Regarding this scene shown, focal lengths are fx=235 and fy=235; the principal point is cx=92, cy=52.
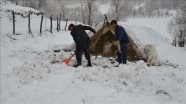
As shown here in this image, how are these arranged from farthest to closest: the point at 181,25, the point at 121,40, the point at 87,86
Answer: the point at 181,25, the point at 121,40, the point at 87,86

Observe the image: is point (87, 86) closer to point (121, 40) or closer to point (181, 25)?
point (121, 40)

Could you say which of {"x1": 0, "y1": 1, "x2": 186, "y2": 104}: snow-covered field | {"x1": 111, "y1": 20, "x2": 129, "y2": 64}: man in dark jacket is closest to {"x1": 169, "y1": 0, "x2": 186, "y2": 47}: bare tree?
{"x1": 111, "y1": 20, "x2": 129, "y2": 64}: man in dark jacket

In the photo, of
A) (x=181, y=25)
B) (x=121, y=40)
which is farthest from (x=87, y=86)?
(x=181, y=25)

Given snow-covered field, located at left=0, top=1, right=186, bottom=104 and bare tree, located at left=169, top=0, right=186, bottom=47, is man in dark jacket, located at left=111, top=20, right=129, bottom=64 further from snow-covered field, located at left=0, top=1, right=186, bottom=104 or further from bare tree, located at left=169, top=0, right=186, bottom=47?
bare tree, located at left=169, top=0, right=186, bottom=47

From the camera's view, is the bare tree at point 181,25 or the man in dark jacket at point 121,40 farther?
the bare tree at point 181,25

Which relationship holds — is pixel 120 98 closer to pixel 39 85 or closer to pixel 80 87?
pixel 80 87

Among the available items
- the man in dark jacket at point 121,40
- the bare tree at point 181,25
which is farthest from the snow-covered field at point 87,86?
the bare tree at point 181,25

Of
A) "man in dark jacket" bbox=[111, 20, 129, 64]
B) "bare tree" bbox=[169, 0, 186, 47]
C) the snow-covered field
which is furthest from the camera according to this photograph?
"bare tree" bbox=[169, 0, 186, 47]

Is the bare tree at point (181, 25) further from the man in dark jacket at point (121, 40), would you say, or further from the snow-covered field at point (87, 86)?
the snow-covered field at point (87, 86)

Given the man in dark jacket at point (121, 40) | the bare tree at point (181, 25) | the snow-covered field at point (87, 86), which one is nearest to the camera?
the snow-covered field at point (87, 86)

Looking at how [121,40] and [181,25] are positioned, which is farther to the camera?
[181,25]

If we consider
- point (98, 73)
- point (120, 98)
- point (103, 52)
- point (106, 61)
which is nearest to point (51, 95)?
point (120, 98)

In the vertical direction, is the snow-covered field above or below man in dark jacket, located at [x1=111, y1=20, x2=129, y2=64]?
below

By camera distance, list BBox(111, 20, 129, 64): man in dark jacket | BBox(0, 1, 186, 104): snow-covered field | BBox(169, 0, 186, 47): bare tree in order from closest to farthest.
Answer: BBox(0, 1, 186, 104): snow-covered field
BBox(111, 20, 129, 64): man in dark jacket
BBox(169, 0, 186, 47): bare tree
